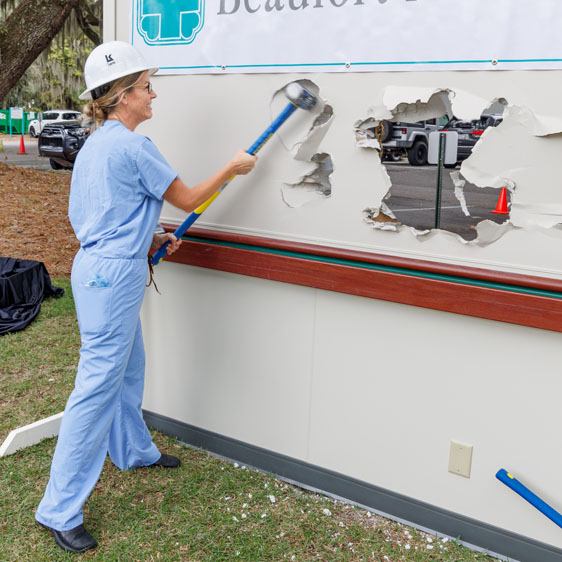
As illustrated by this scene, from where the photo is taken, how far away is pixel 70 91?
21.5 meters

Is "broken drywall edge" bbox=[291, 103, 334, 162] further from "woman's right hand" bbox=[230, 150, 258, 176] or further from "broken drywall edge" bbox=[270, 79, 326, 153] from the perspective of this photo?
"woman's right hand" bbox=[230, 150, 258, 176]

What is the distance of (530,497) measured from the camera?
235 cm

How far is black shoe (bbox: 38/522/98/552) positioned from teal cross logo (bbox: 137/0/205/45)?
2092mm

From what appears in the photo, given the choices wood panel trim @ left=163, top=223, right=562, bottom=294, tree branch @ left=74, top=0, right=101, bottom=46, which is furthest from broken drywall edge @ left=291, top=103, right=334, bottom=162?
tree branch @ left=74, top=0, right=101, bottom=46

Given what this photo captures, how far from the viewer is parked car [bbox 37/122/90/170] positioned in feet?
52.3

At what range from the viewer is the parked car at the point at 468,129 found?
229 cm

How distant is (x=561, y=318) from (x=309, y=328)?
104cm

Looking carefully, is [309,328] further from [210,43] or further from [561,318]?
[210,43]

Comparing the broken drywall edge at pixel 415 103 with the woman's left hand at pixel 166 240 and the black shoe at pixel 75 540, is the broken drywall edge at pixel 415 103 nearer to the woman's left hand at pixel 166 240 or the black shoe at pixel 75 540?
the woman's left hand at pixel 166 240

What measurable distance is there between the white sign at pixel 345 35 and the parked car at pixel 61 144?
13636mm

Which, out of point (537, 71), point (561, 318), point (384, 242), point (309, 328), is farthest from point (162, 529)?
point (537, 71)

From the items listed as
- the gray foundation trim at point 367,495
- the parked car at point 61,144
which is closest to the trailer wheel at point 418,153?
the gray foundation trim at point 367,495

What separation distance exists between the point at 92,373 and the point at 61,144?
15.0 meters

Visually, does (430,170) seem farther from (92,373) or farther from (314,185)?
(92,373)
